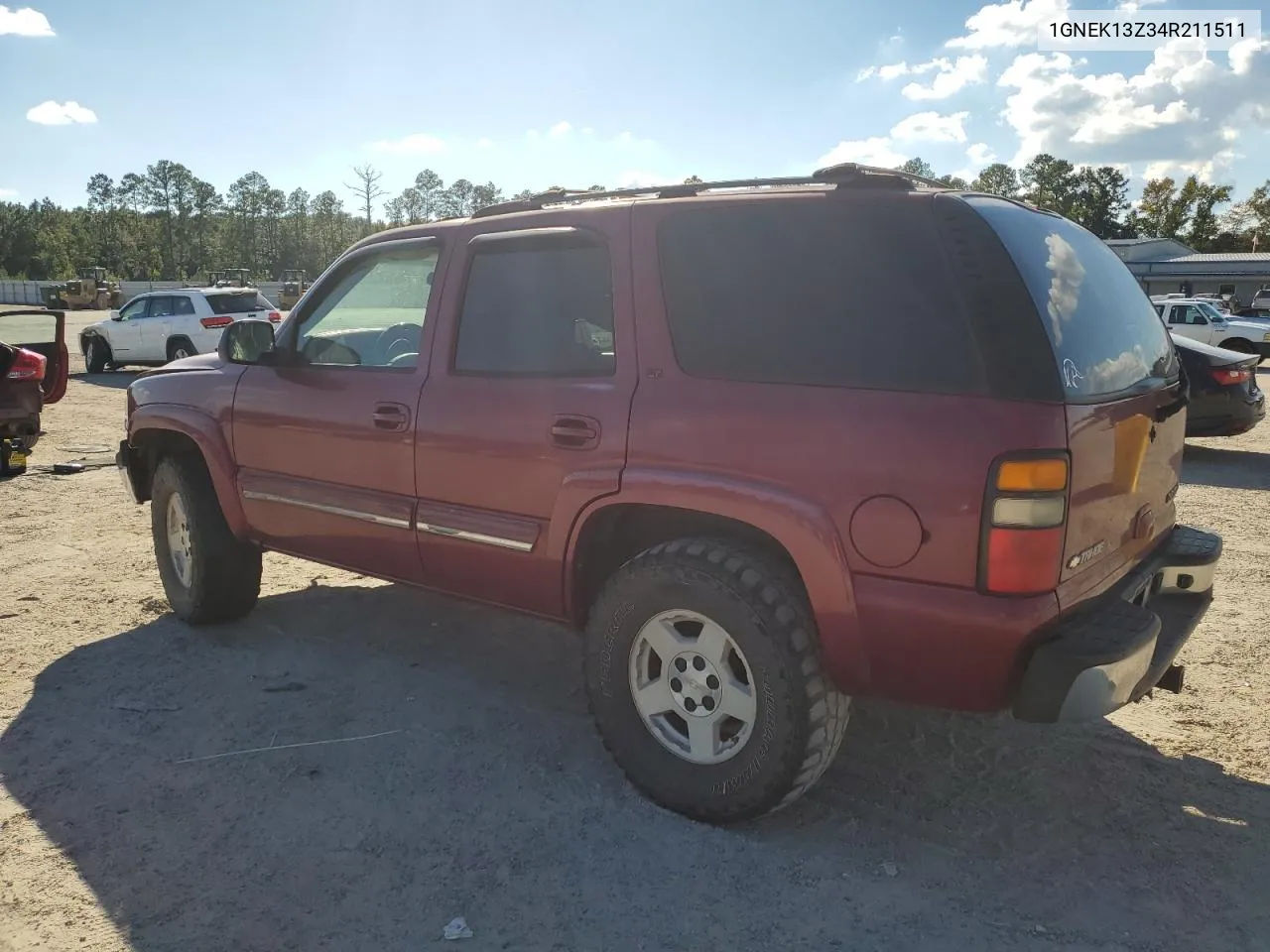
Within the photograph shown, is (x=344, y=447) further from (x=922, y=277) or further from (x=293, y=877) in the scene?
(x=922, y=277)

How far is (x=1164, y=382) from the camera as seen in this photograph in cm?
331

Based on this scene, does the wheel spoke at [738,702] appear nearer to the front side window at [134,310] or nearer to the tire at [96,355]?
the front side window at [134,310]

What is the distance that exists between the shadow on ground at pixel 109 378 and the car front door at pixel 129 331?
1.49ft

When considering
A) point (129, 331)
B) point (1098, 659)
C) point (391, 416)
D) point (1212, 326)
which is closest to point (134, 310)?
point (129, 331)

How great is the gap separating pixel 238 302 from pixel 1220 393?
16335 millimetres

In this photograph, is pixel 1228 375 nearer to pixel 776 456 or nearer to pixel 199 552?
pixel 776 456

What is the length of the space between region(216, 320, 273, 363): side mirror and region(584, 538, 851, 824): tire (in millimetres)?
2161

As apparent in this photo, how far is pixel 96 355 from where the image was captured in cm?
1972

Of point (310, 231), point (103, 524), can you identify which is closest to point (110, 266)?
point (310, 231)

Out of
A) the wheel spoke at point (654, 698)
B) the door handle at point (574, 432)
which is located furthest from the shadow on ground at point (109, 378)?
the wheel spoke at point (654, 698)

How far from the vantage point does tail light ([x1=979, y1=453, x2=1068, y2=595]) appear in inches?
99.4

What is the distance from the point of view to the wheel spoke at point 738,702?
9.77 feet

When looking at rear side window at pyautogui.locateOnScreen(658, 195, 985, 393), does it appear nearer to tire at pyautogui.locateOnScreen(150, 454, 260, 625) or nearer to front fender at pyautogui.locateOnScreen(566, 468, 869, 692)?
front fender at pyautogui.locateOnScreen(566, 468, 869, 692)

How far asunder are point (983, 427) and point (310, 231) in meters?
128
